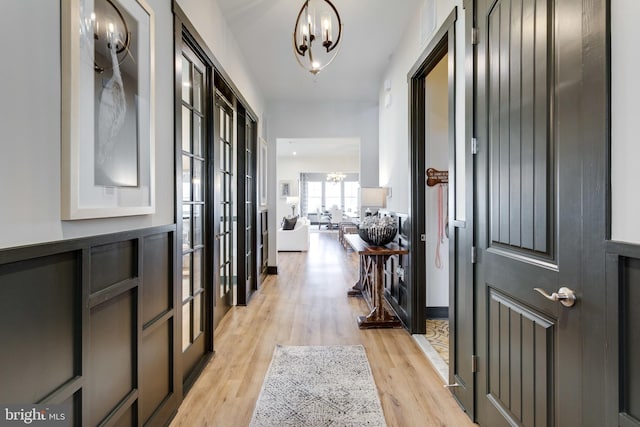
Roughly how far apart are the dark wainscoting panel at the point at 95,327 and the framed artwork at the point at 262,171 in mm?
3211

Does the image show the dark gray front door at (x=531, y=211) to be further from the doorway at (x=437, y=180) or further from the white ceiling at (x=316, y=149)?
the white ceiling at (x=316, y=149)

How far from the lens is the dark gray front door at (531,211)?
112 cm

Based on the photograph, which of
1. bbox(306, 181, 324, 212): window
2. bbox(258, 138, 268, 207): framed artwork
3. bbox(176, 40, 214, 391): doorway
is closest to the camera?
bbox(176, 40, 214, 391): doorway

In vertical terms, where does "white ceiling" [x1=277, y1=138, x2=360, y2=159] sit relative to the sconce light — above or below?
above

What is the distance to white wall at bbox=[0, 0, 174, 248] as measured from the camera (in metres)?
0.90

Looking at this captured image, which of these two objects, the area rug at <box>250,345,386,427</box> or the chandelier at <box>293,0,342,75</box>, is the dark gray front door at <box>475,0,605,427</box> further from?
the chandelier at <box>293,0,342,75</box>

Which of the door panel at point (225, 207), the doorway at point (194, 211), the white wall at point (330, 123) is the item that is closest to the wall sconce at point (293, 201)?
the white wall at point (330, 123)

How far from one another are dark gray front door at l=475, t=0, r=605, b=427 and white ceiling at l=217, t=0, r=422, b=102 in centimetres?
155

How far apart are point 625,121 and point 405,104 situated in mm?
2587

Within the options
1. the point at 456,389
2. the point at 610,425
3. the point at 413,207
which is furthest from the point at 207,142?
the point at 610,425

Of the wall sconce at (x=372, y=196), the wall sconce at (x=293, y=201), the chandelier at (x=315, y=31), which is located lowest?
the wall sconce at (x=372, y=196)

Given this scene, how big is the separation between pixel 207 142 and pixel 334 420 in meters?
2.13

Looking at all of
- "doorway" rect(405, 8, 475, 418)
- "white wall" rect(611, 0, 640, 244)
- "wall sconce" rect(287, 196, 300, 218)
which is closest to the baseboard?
"doorway" rect(405, 8, 475, 418)

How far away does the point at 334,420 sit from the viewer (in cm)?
187
